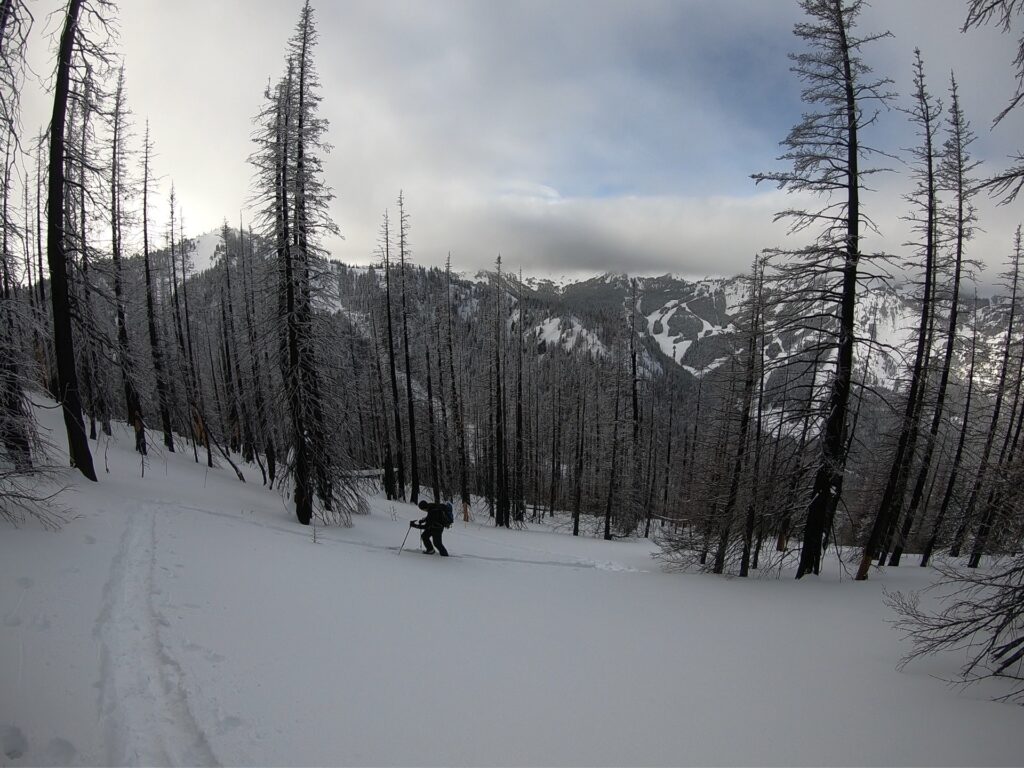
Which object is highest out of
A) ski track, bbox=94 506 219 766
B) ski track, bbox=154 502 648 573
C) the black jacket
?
ski track, bbox=94 506 219 766

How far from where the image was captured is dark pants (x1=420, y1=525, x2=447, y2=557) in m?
11.5

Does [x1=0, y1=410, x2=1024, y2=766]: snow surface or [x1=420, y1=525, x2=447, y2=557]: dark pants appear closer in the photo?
[x1=0, y1=410, x2=1024, y2=766]: snow surface

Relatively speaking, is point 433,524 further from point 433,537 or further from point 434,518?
point 433,537

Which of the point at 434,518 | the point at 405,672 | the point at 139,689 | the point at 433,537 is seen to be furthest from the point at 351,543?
the point at 139,689

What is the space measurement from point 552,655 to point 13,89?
12.2 m

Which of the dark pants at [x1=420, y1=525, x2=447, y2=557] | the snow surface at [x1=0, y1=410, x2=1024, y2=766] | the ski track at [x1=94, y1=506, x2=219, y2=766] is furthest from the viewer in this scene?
the dark pants at [x1=420, y1=525, x2=447, y2=557]

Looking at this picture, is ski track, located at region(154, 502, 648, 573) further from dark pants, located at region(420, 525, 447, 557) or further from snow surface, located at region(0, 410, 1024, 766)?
snow surface, located at region(0, 410, 1024, 766)

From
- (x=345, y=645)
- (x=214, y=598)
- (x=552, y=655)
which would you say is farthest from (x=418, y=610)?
(x=214, y=598)

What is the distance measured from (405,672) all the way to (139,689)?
7.77ft

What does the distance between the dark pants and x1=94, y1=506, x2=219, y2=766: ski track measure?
631 cm

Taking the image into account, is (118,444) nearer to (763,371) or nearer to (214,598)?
(214,598)

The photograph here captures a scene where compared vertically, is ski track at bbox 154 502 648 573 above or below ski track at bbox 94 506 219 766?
below

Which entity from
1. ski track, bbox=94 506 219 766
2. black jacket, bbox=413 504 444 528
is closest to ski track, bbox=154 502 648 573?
black jacket, bbox=413 504 444 528

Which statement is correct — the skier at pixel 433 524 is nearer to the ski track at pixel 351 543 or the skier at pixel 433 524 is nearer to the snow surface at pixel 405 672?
the ski track at pixel 351 543
